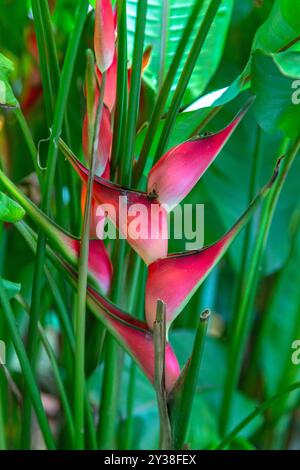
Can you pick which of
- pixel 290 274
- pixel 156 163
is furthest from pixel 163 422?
pixel 290 274

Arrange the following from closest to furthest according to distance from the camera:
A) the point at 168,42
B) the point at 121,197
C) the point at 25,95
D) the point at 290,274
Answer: the point at 121,197 → the point at 168,42 → the point at 25,95 → the point at 290,274

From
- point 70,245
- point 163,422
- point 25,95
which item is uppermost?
point 25,95

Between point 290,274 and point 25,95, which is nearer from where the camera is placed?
point 25,95

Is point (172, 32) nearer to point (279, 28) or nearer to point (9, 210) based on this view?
point (279, 28)

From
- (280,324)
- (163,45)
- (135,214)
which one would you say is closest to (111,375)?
(135,214)

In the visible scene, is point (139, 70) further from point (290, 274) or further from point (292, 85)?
point (290, 274)

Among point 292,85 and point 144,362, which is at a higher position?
point 292,85

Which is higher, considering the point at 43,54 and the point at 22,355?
the point at 43,54
